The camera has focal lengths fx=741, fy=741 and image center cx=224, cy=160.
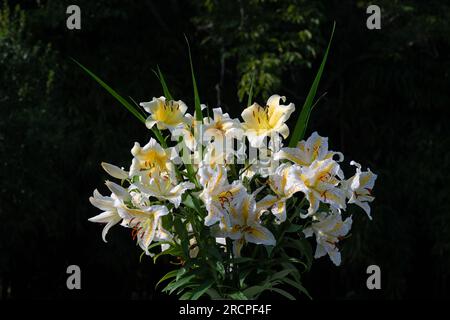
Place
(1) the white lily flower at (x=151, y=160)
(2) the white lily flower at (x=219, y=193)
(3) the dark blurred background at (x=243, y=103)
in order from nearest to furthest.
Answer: (2) the white lily flower at (x=219, y=193), (1) the white lily flower at (x=151, y=160), (3) the dark blurred background at (x=243, y=103)

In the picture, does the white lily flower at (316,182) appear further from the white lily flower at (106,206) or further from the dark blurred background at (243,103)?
the dark blurred background at (243,103)

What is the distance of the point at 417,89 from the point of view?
597cm

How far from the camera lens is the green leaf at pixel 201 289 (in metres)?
1.67

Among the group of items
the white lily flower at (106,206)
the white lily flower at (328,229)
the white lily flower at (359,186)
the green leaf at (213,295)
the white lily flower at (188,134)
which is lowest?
the green leaf at (213,295)

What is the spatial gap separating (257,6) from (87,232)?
2.37 metres

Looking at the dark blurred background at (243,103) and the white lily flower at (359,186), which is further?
the dark blurred background at (243,103)

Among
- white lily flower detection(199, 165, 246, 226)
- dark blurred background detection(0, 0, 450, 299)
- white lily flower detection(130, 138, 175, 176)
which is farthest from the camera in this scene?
dark blurred background detection(0, 0, 450, 299)

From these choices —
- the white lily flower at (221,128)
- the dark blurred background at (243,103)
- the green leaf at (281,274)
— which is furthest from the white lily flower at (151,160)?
the dark blurred background at (243,103)

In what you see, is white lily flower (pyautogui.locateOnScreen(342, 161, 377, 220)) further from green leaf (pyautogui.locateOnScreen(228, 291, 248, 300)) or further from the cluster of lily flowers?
green leaf (pyautogui.locateOnScreen(228, 291, 248, 300))

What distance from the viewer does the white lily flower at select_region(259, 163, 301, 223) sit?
1659 mm

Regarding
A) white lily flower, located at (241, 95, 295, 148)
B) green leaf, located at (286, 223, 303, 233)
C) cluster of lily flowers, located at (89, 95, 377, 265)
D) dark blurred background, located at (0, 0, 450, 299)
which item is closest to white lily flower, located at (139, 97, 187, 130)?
cluster of lily flowers, located at (89, 95, 377, 265)

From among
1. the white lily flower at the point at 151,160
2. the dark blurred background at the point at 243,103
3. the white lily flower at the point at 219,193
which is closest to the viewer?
the white lily flower at the point at 219,193
